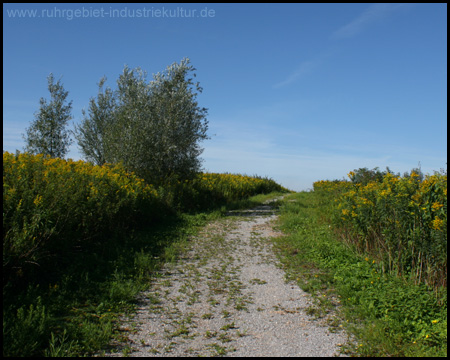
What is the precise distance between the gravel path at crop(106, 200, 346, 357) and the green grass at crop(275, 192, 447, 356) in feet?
1.07

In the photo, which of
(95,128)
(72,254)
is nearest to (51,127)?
(95,128)

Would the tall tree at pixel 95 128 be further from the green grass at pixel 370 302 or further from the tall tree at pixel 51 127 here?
the green grass at pixel 370 302

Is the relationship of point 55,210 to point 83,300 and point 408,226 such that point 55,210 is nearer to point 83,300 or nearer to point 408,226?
point 83,300

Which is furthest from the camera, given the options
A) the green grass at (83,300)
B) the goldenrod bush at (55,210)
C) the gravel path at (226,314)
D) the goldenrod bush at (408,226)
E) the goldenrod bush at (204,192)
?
the goldenrod bush at (204,192)

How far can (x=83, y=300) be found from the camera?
521 centimetres

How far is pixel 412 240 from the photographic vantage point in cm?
556

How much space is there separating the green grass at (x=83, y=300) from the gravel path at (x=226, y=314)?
0.29m

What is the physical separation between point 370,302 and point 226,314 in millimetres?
2137

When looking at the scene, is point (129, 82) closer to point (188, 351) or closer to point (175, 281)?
point (175, 281)

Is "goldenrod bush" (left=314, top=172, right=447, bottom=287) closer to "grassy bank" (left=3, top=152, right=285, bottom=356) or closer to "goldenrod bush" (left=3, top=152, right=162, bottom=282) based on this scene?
"grassy bank" (left=3, top=152, right=285, bottom=356)

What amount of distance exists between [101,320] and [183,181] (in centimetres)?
1138

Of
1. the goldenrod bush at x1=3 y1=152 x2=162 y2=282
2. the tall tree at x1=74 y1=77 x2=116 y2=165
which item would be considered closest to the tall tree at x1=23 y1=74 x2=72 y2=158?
the tall tree at x1=74 y1=77 x2=116 y2=165

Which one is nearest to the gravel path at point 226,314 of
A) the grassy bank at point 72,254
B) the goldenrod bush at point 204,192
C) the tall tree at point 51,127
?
the grassy bank at point 72,254

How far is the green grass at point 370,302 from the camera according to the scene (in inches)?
162
